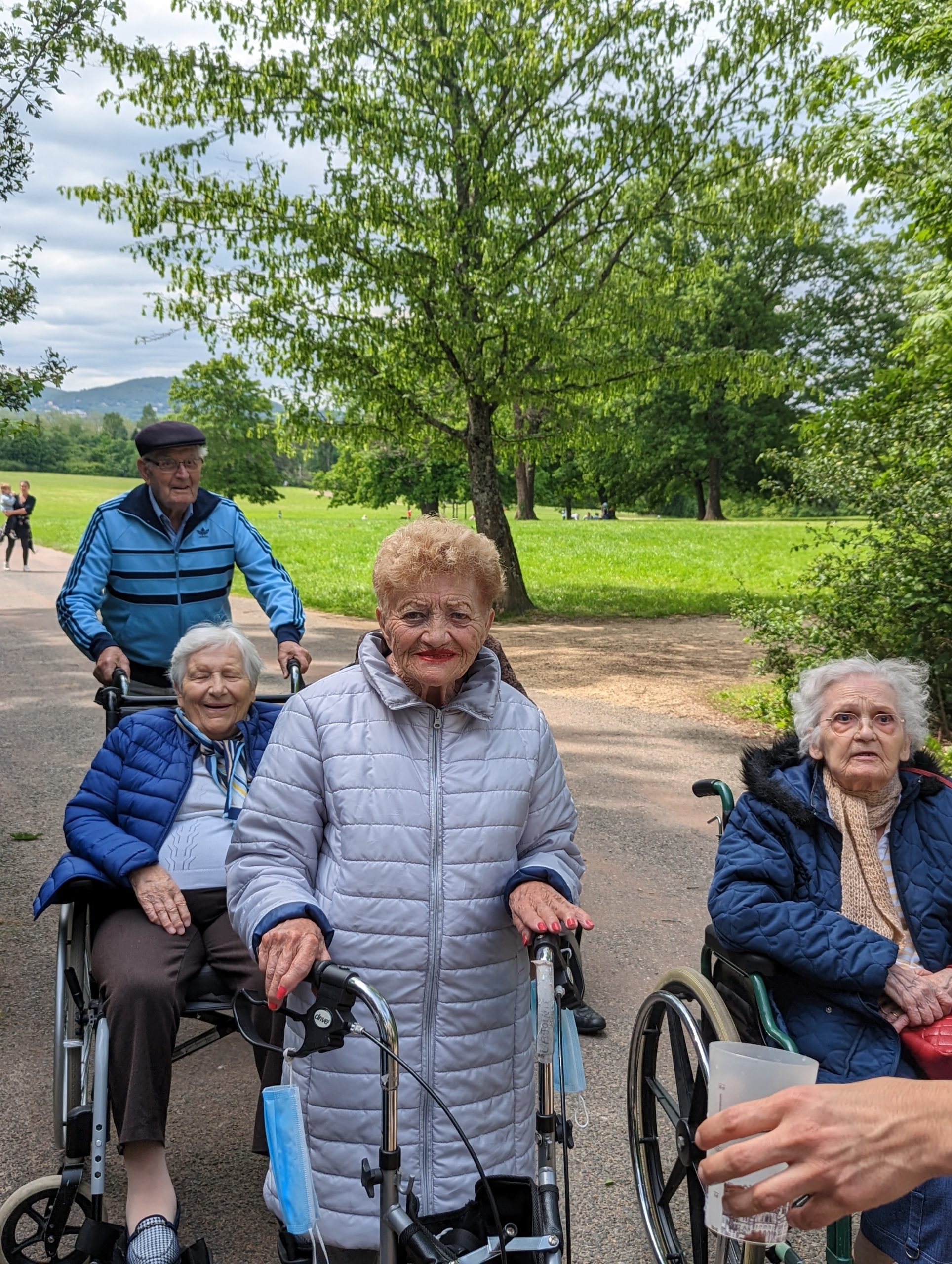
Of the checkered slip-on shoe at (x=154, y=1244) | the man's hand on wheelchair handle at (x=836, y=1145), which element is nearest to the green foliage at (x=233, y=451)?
the checkered slip-on shoe at (x=154, y=1244)

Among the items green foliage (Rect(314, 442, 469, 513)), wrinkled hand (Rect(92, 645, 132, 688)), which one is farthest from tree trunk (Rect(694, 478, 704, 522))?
wrinkled hand (Rect(92, 645, 132, 688))

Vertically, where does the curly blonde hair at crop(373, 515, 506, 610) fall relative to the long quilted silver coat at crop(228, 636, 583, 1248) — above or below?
above

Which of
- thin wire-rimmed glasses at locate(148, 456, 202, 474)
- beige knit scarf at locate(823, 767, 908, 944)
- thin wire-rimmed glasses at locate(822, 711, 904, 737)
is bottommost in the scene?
beige knit scarf at locate(823, 767, 908, 944)

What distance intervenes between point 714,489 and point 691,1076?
160 feet

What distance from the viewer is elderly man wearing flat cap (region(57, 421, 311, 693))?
4.05 meters

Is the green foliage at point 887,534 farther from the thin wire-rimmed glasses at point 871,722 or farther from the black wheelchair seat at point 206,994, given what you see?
the black wheelchair seat at point 206,994

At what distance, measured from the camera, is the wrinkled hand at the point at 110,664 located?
3.76m

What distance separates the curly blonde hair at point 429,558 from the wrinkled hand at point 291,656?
1517 millimetres

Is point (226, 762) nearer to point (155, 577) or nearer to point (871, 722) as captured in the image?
point (155, 577)

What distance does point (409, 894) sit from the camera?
2211 millimetres

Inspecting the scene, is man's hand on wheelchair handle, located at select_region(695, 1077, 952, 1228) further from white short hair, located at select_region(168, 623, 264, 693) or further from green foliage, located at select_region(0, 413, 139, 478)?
green foliage, located at select_region(0, 413, 139, 478)

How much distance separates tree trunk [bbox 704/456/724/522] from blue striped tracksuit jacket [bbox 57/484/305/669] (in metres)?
46.2

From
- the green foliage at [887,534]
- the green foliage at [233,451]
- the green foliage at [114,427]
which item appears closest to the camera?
the green foliage at [887,534]

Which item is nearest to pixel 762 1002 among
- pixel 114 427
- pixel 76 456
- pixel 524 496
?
pixel 524 496
